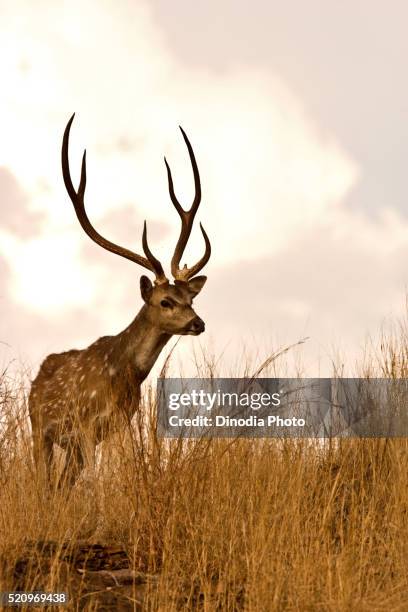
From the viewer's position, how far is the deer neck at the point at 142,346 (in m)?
7.88

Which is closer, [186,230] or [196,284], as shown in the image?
[196,284]

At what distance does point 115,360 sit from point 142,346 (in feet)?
0.81

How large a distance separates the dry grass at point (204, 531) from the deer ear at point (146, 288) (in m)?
1.73

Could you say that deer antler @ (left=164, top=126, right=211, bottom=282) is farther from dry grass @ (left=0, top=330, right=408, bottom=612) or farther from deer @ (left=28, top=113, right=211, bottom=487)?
dry grass @ (left=0, top=330, right=408, bottom=612)

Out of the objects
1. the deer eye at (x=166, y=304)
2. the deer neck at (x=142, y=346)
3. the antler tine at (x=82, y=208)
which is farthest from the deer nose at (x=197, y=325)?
the antler tine at (x=82, y=208)

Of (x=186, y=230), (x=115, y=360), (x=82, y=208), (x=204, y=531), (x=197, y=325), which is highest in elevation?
(x=82, y=208)

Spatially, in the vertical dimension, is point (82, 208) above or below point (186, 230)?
above

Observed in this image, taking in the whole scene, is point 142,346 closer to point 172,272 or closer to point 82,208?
point 172,272

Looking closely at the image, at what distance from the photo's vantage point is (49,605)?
452 cm

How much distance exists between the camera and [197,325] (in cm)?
758

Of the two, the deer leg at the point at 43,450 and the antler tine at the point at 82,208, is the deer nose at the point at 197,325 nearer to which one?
the antler tine at the point at 82,208

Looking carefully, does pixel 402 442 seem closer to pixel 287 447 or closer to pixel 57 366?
pixel 287 447

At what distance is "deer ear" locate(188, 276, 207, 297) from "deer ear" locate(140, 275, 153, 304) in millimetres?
314

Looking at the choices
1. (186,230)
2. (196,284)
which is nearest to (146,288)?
(196,284)
